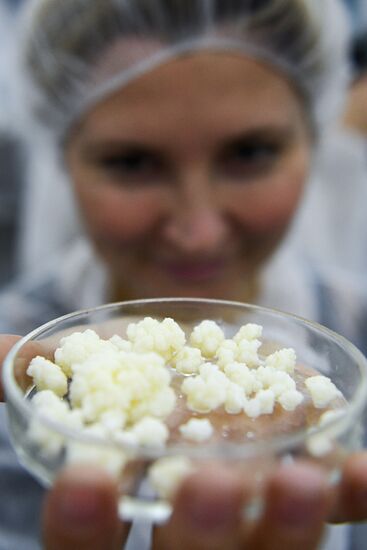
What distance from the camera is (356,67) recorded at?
2.12m

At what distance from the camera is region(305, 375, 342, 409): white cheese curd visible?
1.66 ft

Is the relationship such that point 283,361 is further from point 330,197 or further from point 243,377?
point 330,197

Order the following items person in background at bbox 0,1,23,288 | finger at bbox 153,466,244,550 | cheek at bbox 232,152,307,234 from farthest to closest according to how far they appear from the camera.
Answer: person in background at bbox 0,1,23,288 < cheek at bbox 232,152,307,234 < finger at bbox 153,466,244,550

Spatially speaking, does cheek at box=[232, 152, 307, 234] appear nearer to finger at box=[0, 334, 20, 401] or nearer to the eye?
the eye

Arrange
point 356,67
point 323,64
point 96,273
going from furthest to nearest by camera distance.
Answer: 1. point 356,67
2. point 96,273
3. point 323,64

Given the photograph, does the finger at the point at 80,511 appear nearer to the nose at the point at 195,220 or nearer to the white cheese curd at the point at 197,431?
the white cheese curd at the point at 197,431

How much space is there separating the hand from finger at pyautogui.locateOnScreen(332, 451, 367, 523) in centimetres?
4

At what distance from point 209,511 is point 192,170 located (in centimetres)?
76

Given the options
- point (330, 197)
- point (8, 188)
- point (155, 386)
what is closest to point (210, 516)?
point (155, 386)

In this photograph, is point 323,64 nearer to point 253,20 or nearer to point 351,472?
point 253,20

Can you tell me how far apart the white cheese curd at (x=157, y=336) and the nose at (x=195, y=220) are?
0.53 metres

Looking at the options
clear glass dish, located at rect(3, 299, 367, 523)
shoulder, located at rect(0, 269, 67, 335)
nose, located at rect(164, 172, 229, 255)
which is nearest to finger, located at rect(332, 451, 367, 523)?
clear glass dish, located at rect(3, 299, 367, 523)

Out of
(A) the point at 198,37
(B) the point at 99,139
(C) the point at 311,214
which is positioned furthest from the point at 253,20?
(C) the point at 311,214

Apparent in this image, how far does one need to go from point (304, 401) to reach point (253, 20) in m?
0.77
